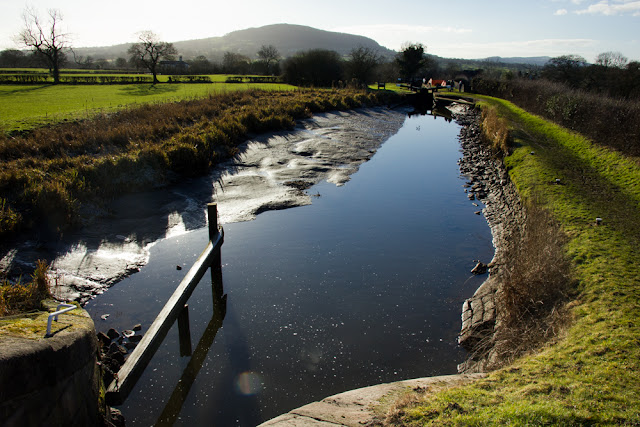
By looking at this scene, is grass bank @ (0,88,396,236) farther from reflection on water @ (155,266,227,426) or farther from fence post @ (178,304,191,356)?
fence post @ (178,304,191,356)

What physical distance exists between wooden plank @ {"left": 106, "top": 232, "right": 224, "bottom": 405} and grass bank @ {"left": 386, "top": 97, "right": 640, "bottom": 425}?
3117 millimetres

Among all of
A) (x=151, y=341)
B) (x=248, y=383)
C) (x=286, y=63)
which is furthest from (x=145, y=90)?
(x=248, y=383)

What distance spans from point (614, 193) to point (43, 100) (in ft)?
114

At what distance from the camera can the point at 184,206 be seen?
42.3ft

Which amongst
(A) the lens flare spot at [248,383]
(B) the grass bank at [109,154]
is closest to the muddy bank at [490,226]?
(A) the lens flare spot at [248,383]

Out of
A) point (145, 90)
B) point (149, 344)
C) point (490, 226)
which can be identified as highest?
point (145, 90)

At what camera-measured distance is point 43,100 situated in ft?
93.6

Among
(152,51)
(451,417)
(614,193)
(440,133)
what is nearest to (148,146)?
(451,417)

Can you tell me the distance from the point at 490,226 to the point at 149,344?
1038 centimetres

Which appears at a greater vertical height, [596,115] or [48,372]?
[596,115]

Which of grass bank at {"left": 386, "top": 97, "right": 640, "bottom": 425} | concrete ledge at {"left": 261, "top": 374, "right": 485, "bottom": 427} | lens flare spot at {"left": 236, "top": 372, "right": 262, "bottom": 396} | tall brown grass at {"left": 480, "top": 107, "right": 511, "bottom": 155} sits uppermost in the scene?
tall brown grass at {"left": 480, "top": 107, "right": 511, "bottom": 155}

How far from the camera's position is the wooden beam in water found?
4.49 m

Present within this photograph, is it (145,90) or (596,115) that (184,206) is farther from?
(145,90)

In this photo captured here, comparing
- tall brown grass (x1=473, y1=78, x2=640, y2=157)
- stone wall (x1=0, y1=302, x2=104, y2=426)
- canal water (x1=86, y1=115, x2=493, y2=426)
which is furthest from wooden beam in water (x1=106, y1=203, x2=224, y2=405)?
tall brown grass (x1=473, y1=78, x2=640, y2=157)
